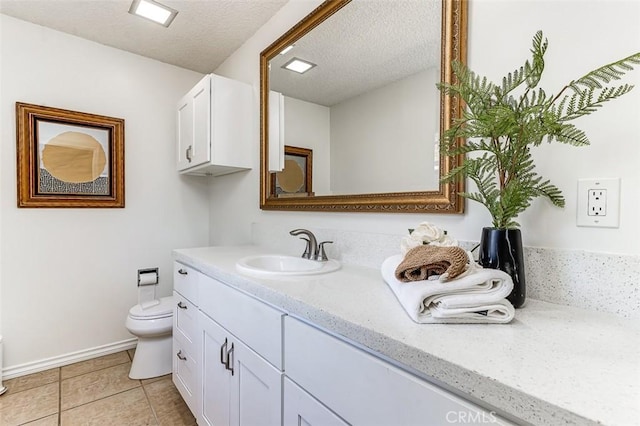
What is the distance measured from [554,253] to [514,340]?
379 mm

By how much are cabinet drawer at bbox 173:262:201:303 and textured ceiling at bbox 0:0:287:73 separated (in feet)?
5.18

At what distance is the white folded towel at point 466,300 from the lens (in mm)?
662

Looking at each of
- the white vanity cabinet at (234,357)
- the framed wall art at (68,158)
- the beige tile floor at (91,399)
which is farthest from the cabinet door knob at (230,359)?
the framed wall art at (68,158)

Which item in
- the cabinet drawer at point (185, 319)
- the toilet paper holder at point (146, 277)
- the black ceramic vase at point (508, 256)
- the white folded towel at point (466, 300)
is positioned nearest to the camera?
the white folded towel at point (466, 300)

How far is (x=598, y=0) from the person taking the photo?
2.53ft

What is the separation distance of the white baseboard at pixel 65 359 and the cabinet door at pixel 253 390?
1730 millimetres

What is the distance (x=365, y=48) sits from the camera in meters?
1.40

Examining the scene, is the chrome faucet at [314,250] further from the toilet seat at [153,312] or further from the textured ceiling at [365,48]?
the toilet seat at [153,312]

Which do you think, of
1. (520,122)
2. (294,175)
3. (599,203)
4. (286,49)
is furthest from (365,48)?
(599,203)

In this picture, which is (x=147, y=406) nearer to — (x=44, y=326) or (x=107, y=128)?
(x=44, y=326)

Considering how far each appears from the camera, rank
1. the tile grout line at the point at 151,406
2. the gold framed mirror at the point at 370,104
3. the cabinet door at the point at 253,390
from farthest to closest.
Result: the tile grout line at the point at 151,406 → the gold framed mirror at the point at 370,104 → the cabinet door at the point at 253,390

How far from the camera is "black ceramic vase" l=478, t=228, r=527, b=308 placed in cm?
77

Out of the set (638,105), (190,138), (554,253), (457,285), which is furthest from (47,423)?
(638,105)

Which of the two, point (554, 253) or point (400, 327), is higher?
point (554, 253)
